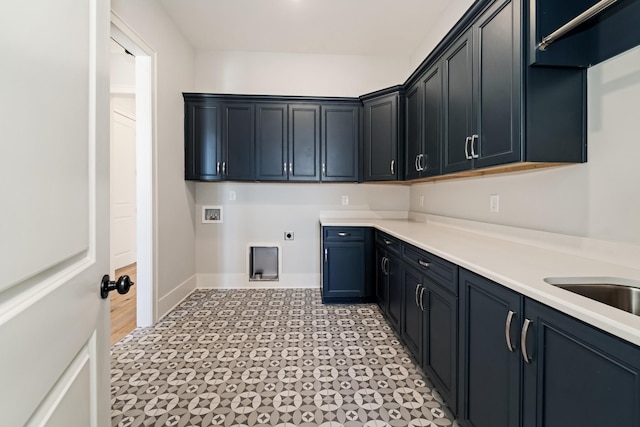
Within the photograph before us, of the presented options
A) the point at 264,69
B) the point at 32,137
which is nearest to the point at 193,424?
the point at 32,137

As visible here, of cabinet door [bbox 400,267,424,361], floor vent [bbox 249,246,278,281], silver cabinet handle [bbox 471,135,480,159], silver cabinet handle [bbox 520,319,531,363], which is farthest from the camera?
floor vent [bbox 249,246,278,281]

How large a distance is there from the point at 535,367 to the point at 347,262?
229cm

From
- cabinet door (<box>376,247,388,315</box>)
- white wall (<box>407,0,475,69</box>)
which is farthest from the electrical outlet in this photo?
white wall (<box>407,0,475,69</box>)

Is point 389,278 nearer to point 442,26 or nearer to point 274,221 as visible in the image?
point 274,221

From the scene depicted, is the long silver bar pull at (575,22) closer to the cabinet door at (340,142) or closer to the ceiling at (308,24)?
the ceiling at (308,24)

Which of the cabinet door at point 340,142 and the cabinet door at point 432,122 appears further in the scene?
the cabinet door at point 340,142

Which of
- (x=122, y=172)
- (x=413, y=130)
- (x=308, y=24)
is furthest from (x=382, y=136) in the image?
(x=122, y=172)

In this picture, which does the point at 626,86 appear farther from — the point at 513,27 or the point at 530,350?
the point at 530,350

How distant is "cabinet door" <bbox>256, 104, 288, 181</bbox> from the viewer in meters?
3.47

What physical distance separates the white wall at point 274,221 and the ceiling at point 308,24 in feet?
5.66

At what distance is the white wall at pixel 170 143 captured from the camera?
105 inches

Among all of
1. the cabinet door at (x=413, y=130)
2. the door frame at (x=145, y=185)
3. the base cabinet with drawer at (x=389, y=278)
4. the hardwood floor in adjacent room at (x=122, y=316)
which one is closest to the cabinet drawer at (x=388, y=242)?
the base cabinet with drawer at (x=389, y=278)

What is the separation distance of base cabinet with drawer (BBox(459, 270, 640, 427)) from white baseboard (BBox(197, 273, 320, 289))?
2585mm

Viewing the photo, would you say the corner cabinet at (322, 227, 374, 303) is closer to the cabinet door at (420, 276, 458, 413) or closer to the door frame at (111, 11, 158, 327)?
the cabinet door at (420, 276, 458, 413)
